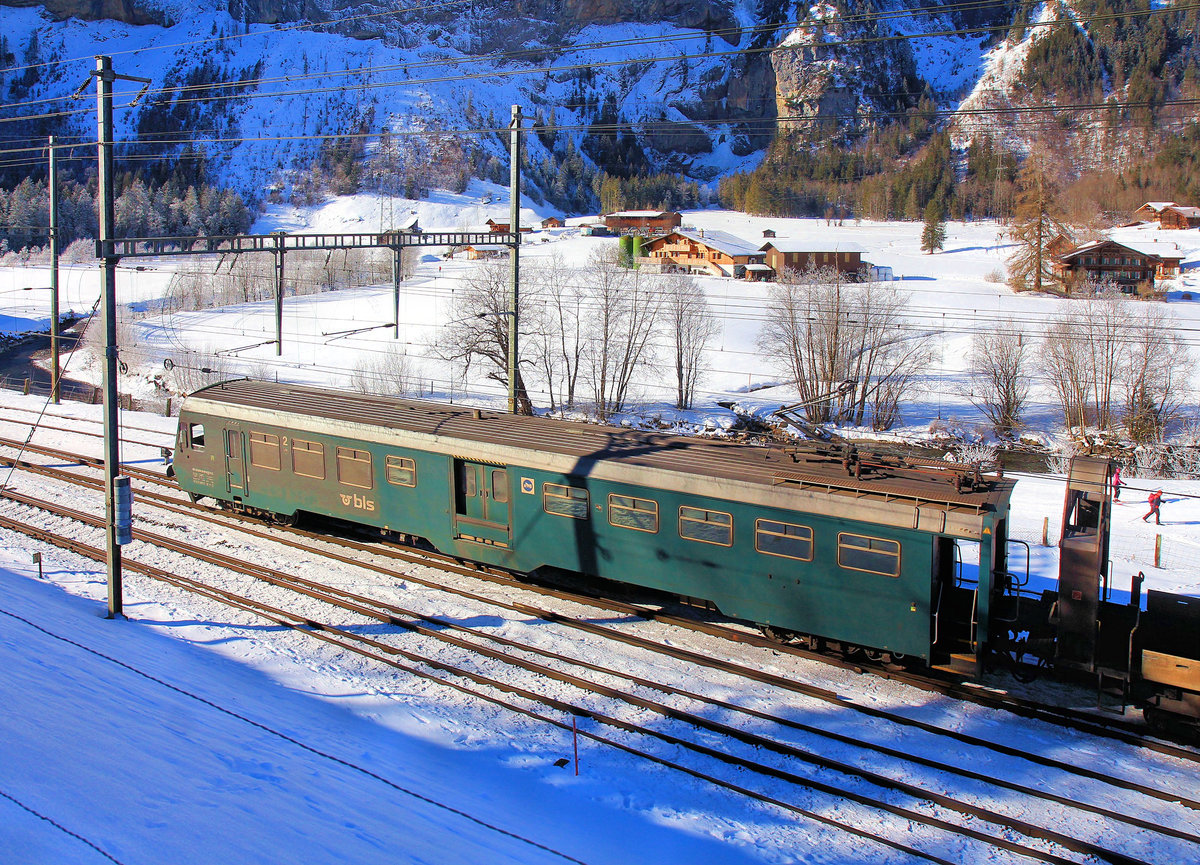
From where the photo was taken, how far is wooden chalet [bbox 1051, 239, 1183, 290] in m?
68.1

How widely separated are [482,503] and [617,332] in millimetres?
34750

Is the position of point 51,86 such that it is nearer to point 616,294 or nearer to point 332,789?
point 616,294

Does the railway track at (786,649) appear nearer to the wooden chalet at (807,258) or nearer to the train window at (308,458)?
the train window at (308,458)

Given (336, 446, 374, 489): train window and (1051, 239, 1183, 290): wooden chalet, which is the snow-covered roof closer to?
(1051, 239, 1183, 290): wooden chalet

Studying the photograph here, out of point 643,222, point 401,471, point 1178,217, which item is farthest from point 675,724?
point 1178,217

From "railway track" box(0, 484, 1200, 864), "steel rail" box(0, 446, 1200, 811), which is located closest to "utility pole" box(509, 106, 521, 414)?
"steel rail" box(0, 446, 1200, 811)

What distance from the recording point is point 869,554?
12000 mm

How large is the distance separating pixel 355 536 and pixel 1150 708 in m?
15.4

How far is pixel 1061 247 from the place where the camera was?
69.7 meters

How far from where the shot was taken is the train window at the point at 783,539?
40.9ft

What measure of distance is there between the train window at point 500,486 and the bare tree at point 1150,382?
118 ft

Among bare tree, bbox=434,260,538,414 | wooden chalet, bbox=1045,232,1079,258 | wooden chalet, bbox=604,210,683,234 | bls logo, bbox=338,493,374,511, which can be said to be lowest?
bls logo, bbox=338,493,374,511

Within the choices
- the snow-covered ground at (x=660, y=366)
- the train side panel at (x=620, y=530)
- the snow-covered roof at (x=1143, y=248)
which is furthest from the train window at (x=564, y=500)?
the snow-covered roof at (x=1143, y=248)

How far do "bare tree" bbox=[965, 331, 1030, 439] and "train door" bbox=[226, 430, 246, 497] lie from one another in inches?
1407
